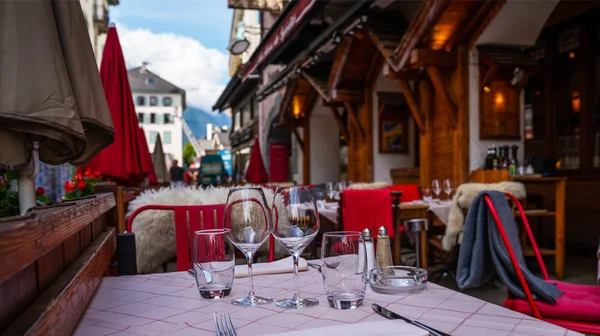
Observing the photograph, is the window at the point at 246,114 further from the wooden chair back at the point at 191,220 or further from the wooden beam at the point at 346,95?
the wooden chair back at the point at 191,220

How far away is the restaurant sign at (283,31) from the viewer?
285 inches

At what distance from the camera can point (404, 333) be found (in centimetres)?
83

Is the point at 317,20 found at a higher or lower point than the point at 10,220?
higher

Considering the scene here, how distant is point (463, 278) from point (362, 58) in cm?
676

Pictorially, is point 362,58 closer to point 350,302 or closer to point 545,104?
point 545,104

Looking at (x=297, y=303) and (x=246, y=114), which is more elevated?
(x=246, y=114)

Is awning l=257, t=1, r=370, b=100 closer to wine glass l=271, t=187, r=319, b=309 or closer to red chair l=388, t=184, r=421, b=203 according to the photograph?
red chair l=388, t=184, r=421, b=203

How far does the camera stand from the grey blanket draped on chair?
2182 mm

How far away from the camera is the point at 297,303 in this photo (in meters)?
1.09

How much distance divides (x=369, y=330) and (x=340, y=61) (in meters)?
8.04

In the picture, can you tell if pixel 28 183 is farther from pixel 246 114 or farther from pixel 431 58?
pixel 246 114

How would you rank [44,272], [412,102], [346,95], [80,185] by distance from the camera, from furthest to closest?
[346,95] → [412,102] → [80,185] → [44,272]

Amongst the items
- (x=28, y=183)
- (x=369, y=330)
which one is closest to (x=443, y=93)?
(x=28, y=183)

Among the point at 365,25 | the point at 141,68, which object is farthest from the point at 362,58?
the point at 141,68
